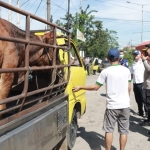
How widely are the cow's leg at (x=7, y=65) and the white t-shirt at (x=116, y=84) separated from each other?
5.86 feet

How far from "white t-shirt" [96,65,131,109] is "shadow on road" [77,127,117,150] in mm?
1146

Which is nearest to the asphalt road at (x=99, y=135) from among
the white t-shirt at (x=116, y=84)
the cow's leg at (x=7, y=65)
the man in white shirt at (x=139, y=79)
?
the man in white shirt at (x=139, y=79)

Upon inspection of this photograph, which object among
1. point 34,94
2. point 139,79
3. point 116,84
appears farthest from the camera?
point 139,79

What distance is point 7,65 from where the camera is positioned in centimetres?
258

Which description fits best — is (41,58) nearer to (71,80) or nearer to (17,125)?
(71,80)

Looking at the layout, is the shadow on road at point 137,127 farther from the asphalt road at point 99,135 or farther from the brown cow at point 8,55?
the brown cow at point 8,55

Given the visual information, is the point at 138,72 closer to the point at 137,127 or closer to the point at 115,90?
the point at 137,127

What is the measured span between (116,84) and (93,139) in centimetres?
169

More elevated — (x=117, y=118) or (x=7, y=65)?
(x=7, y=65)

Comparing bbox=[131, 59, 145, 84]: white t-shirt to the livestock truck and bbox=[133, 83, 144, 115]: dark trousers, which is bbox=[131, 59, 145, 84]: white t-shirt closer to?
bbox=[133, 83, 144, 115]: dark trousers

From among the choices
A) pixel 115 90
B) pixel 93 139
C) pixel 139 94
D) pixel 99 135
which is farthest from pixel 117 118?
pixel 139 94

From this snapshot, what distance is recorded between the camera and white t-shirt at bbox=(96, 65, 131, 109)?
404 centimetres

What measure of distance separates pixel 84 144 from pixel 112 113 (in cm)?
121

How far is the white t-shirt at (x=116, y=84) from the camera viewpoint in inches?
159
